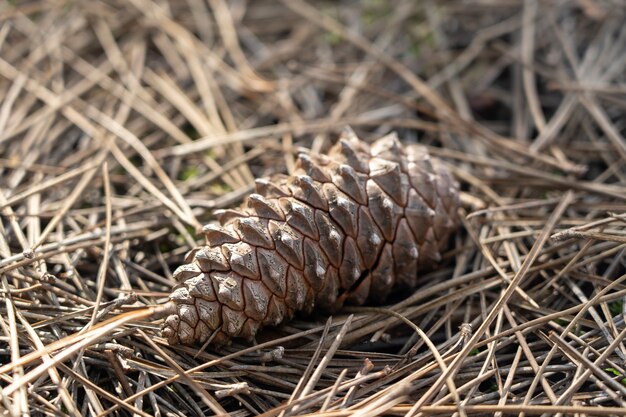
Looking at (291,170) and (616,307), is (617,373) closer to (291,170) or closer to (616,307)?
(616,307)

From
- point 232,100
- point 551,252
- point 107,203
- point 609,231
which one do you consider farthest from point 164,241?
point 609,231

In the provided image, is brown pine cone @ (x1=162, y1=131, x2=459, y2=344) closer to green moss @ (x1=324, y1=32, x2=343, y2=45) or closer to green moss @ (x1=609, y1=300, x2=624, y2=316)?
green moss @ (x1=609, y1=300, x2=624, y2=316)

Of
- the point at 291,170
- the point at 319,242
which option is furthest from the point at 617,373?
the point at 291,170

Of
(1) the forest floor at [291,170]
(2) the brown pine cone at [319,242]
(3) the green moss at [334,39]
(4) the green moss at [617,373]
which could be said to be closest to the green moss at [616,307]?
(1) the forest floor at [291,170]

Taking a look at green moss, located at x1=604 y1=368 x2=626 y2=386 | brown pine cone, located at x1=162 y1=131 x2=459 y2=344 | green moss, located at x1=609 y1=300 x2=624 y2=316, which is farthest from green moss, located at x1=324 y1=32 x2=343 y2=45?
green moss, located at x1=604 y1=368 x2=626 y2=386

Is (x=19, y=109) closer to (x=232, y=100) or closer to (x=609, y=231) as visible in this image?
(x=232, y=100)

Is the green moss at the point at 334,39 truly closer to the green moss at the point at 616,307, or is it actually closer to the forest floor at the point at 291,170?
the forest floor at the point at 291,170

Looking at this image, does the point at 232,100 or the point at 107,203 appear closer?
the point at 107,203
